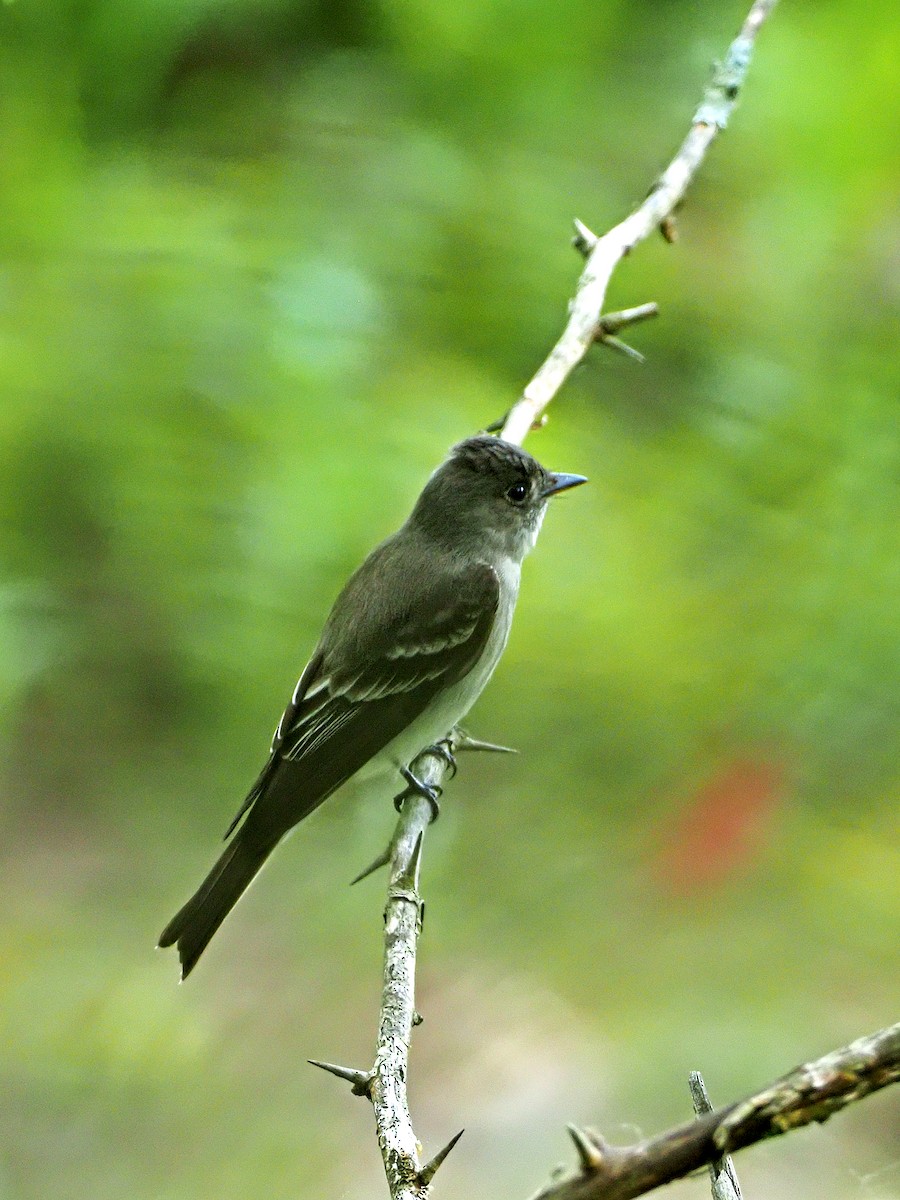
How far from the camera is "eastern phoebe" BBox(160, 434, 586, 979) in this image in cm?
302

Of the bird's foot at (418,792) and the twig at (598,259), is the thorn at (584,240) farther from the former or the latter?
the bird's foot at (418,792)

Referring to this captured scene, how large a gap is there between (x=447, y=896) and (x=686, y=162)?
6.94ft

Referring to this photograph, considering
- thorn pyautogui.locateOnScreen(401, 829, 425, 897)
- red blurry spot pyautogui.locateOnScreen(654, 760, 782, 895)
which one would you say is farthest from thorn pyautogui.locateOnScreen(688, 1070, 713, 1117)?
red blurry spot pyautogui.locateOnScreen(654, 760, 782, 895)

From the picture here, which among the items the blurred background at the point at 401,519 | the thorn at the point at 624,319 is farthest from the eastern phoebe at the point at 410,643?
the blurred background at the point at 401,519

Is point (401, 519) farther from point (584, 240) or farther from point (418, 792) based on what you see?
point (418, 792)

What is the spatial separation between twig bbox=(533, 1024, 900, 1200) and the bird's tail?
182 cm

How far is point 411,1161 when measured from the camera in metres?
1.56

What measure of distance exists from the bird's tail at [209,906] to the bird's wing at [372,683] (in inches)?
5.4

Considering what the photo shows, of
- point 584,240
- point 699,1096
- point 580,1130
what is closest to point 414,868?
point 699,1096

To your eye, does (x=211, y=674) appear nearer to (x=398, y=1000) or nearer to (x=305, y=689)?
(x=305, y=689)

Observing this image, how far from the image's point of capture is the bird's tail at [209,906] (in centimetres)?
273

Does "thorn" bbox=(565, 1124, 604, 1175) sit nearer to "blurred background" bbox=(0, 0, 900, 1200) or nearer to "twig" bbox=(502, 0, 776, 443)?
"twig" bbox=(502, 0, 776, 443)

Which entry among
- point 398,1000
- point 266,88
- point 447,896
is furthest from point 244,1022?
point 266,88

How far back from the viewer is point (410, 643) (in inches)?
124
